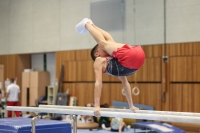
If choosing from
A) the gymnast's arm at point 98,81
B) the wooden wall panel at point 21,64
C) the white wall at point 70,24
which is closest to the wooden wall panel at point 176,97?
the white wall at point 70,24

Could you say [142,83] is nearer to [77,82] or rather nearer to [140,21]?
[140,21]

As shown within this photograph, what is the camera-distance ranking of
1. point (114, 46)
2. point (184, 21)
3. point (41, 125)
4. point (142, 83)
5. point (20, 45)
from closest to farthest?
1. point (114, 46)
2. point (41, 125)
3. point (184, 21)
4. point (142, 83)
5. point (20, 45)

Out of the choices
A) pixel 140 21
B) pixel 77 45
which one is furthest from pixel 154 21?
pixel 77 45

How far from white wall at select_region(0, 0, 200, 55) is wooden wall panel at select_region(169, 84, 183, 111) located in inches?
58.6

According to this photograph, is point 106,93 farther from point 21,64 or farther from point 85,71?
point 21,64

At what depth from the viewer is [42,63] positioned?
1479 cm

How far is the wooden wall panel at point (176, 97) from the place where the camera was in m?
10.3

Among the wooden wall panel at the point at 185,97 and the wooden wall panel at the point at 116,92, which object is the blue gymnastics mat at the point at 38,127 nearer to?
the wooden wall panel at the point at 185,97

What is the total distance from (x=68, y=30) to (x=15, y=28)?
3224 mm

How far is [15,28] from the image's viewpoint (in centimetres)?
1505

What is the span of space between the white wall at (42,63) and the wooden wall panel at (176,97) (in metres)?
5.77

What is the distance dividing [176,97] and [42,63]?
22.5ft

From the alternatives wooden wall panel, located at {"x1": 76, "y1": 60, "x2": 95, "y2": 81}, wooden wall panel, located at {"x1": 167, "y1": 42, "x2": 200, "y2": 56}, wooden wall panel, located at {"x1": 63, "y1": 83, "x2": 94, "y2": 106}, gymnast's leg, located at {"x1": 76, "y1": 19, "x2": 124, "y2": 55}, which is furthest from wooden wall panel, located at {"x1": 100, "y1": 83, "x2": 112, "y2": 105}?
gymnast's leg, located at {"x1": 76, "y1": 19, "x2": 124, "y2": 55}

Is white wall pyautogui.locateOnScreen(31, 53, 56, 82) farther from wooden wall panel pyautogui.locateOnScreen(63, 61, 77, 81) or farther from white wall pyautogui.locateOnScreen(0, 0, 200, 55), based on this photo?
wooden wall panel pyautogui.locateOnScreen(63, 61, 77, 81)
